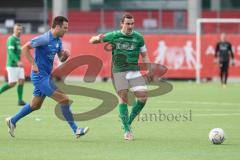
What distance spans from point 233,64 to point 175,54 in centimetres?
334

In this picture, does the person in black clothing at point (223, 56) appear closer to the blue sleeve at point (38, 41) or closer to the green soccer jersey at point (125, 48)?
the green soccer jersey at point (125, 48)

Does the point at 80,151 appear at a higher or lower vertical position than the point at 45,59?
lower

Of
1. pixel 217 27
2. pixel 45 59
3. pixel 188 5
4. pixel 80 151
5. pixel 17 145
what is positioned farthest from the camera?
pixel 188 5

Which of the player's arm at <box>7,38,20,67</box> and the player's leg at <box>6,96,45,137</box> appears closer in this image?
the player's leg at <box>6,96,45,137</box>

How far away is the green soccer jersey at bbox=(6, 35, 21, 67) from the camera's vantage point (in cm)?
2362

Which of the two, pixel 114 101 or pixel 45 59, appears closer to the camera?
pixel 45 59

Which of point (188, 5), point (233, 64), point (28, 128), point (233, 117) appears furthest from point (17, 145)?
point (188, 5)

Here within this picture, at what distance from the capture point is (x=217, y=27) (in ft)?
144

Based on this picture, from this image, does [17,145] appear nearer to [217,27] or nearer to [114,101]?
[114,101]

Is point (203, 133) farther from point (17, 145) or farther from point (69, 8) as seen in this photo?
point (69, 8)

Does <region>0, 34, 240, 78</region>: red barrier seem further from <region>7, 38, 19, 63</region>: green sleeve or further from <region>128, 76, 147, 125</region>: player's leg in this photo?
<region>128, 76, 147, 125</region>: player's leg

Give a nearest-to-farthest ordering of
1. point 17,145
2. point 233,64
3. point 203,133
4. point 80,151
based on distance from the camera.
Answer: point 80,151
point 17,145
point 203,133
point 233,64

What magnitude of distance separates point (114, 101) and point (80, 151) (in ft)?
41.1

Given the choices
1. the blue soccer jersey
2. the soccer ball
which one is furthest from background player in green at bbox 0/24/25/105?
the soccer ball
